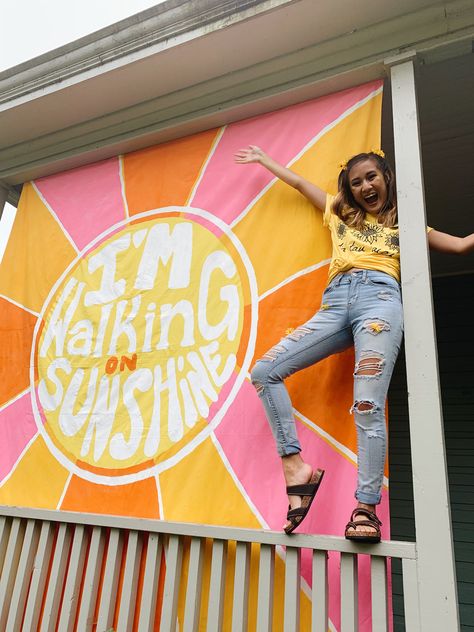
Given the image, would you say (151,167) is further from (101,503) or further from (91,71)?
(101,503)

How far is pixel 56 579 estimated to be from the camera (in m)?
1.98

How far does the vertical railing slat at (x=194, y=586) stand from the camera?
5.49ft

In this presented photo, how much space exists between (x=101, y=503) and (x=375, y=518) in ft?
4.10

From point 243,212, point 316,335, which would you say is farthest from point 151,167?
point 316,335

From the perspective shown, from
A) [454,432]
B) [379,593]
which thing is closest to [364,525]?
[379,593]

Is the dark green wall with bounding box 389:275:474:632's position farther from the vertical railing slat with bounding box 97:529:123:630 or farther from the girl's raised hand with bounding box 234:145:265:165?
the girl's raised hand with bounding box 234:145:265:165

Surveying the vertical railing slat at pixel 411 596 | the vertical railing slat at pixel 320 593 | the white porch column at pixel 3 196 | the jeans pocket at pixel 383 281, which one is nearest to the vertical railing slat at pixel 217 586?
the vertical railing slat at pixel 320 593

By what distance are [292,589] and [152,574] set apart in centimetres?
57

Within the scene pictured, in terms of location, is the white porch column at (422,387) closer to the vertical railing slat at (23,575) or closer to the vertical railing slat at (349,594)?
the vertical railing slat at (349,594)

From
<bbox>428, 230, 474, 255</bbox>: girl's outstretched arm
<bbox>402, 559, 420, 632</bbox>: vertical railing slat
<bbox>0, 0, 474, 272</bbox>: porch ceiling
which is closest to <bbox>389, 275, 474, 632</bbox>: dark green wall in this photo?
<bbox>0, 0, 474, 272</bbox>: porch ceiling

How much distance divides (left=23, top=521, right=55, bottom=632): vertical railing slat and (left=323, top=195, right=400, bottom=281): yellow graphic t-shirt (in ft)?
5.50

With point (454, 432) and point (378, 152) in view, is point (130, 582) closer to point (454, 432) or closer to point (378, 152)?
point (378, 152)

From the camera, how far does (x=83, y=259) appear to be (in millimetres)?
2691

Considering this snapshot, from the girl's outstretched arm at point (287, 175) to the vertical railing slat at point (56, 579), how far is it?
1.82 m
